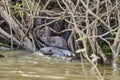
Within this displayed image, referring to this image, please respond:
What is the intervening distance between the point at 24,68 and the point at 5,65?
295mm

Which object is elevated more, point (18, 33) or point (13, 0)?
point (13, 0)

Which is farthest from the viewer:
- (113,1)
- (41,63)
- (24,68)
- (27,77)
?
(113,1)

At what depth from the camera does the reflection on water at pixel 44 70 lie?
4020mm

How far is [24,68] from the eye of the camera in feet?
14.7

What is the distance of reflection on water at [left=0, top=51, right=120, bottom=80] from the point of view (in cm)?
402

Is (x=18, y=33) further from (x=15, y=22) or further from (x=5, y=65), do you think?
(x=5, y=65)

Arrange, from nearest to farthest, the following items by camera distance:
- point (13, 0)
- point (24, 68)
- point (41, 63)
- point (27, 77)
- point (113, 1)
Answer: point (27, 77), point (24, 68), point (41, 63), point (113, 1), point (13, 0)

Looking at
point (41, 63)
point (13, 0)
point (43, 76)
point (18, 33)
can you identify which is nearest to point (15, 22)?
point (18, 33)

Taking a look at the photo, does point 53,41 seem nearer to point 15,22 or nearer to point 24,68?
point 15,22

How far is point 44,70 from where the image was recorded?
441 centimetres

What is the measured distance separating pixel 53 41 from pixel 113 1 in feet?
3.86

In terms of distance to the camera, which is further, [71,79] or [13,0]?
[13,0]

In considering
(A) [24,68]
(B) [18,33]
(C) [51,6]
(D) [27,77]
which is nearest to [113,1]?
(C) [51,6]

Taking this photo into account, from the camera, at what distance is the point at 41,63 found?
16.3 ft
